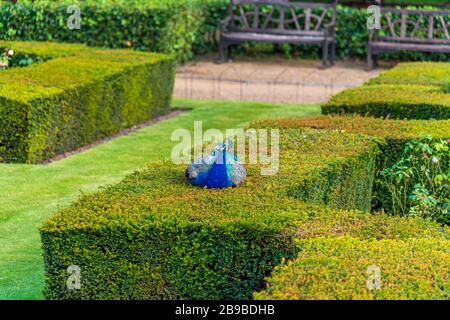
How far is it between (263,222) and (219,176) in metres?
0.91

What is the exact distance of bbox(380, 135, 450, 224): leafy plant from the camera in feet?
27.8

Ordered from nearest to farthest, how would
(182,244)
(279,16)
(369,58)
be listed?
(182,244) < (369,58) < (279,16)

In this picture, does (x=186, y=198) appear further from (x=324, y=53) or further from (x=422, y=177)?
(x=324, y=53)

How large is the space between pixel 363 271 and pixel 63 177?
17.8 feet

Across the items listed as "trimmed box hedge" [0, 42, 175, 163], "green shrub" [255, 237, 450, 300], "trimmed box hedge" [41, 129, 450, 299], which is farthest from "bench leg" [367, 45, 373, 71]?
→ "green shrub" [255, 237, 450, 300]

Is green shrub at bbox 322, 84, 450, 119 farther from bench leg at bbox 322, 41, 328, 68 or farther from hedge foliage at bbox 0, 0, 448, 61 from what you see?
bench leg at bbox 322, 41, 328, 68

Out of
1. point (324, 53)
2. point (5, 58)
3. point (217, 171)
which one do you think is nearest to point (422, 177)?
point (217, 171)

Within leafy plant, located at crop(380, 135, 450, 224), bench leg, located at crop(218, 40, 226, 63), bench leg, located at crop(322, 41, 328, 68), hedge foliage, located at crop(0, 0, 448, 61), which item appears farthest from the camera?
bench leg, located at crop(218, 40, 226, 63)

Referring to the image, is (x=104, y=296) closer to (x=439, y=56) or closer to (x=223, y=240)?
(x=223, y=240)

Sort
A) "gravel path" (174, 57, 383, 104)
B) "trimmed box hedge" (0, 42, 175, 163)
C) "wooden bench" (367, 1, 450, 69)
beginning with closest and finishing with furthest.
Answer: "trimmed box hedge" (0, 42, 175, 163)
"gravel path" (174, 57, 383, 104)
"wooden bench" (367, 1, 450, 69)

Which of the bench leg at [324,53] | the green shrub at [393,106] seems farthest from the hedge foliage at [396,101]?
the bench leg at [324,53]

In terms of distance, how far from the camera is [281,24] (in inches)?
740

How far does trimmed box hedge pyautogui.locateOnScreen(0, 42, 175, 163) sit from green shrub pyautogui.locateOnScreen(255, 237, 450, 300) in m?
5.48
